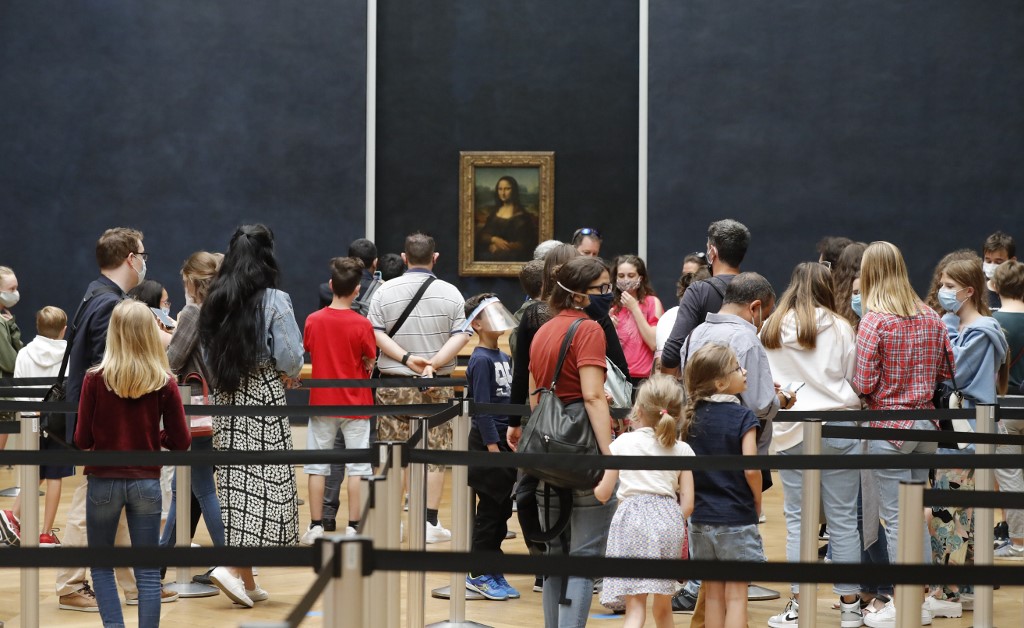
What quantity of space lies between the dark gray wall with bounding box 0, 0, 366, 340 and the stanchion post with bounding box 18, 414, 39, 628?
27.0ft

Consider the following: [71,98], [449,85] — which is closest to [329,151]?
[449,85]

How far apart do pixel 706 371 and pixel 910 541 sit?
1479 millimetres

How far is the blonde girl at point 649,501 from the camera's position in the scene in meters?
5.04

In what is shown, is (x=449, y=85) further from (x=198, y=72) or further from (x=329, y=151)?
(x=198, y=72)

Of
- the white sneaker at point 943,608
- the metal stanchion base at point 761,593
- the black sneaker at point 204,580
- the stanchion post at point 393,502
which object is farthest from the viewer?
the black sneaker at point 204,580

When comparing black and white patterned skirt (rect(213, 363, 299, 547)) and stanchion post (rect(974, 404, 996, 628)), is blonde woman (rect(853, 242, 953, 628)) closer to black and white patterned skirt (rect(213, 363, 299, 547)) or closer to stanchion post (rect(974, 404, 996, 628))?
stanchion post (rect(974, 404, 996, 628))

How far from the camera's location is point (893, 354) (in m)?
6.29

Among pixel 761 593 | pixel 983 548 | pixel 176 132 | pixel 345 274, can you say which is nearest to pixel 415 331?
pixel 345 274

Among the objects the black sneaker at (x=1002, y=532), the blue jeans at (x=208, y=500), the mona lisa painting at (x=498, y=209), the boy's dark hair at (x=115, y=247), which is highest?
the mona lisa painting at (x=498, y=209)

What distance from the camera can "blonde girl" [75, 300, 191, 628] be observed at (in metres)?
5.14

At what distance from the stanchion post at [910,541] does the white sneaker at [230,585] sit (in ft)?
12.3

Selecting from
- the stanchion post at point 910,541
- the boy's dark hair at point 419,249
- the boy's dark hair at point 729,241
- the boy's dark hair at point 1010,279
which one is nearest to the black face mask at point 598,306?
the boy's dark hair at point 729,241

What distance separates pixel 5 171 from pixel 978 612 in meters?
11.8

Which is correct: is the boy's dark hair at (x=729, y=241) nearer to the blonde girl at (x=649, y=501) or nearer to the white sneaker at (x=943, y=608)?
the blonde girl at (x=649, y=501)
